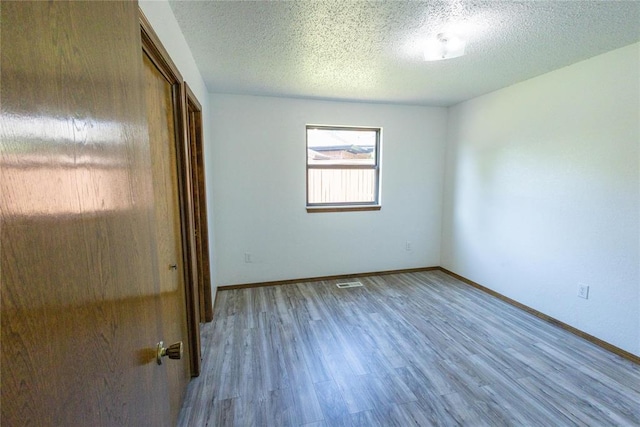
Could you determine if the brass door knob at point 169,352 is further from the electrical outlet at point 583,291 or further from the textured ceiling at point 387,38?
the electrical outlet at point 583,291

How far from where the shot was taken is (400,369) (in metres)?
2.06

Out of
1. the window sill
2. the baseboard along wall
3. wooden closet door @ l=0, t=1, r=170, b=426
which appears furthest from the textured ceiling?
the baseboard along wall

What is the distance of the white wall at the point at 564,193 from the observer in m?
2.16

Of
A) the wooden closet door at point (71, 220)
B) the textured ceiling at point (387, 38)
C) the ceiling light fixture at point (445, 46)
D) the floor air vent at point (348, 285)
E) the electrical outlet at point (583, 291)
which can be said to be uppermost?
the textured ceiling at point (387, 38)

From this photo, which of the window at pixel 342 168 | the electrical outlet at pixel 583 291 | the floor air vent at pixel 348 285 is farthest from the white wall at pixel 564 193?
the floor air vent at pixel 348 285

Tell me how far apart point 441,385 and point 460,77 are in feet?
8.66

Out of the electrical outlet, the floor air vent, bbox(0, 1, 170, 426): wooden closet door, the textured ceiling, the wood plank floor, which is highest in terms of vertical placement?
the textured ceiling

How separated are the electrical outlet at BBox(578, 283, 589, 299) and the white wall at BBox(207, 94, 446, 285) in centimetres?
182

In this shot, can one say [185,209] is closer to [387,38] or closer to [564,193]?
[387,38]

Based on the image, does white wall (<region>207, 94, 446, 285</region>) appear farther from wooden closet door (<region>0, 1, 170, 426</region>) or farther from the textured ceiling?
wooden closet door (<region>0, 1, 170, 426</region>)

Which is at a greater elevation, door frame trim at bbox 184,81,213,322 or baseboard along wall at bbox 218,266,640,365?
door frame trim at bbox 184,81,213,322

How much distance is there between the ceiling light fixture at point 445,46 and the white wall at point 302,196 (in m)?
1.67

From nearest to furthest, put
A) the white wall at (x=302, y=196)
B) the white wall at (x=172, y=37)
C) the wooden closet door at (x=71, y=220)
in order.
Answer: the wooden closet door at (x=71, y=220) < the white wall at (x=172, y=37) < the white wall at (x=302, y=196)

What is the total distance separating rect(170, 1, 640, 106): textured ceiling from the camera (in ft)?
5.35
